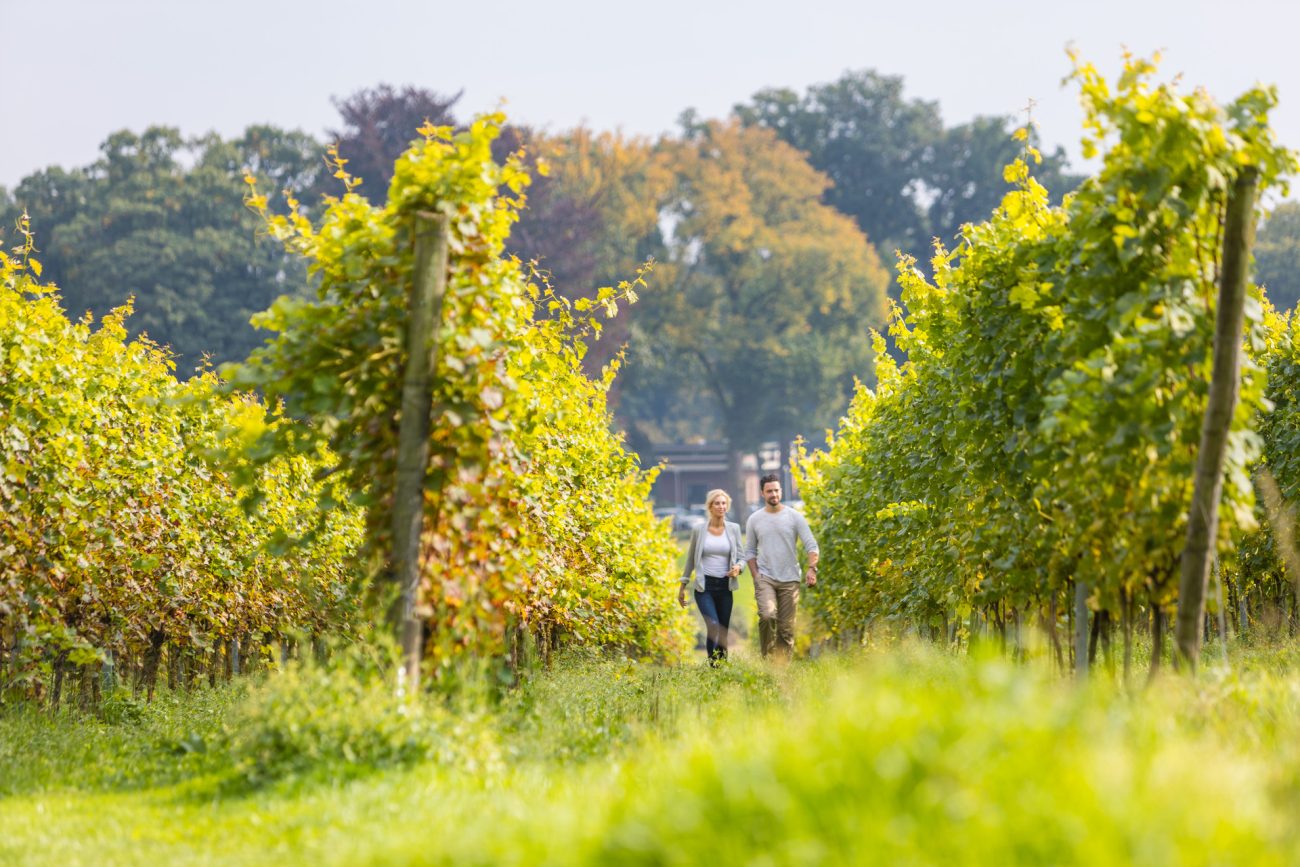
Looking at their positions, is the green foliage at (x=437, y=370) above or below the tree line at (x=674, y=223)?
below

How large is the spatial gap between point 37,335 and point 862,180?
62.9 meters

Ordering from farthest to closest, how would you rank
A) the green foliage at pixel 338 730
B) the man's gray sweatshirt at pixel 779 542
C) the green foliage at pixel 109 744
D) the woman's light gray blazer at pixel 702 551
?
the woman's light gray blazer at pixel 702 551, the man's gray sweatshirt at pixel 779 542, the green foliage at pixel 109 744, the green foliage at pixel 338 730

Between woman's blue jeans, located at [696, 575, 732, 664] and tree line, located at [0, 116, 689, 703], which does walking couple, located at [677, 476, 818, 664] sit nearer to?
woman's blue jeans, located at [696, 575, 732, 664]

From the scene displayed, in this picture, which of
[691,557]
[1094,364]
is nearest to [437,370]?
[1094,364]

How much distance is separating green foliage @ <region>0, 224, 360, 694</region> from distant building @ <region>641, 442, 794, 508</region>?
57464mm

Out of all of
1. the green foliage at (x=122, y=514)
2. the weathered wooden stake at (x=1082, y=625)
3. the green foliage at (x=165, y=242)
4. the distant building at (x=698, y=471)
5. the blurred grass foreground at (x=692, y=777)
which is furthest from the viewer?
the distant building at (x=698, y=471)

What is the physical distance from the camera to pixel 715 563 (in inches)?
528

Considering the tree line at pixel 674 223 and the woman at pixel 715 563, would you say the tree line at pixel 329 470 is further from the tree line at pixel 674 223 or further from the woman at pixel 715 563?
the tree line at pixel 674 223

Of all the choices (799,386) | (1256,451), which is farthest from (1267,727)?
(799,386)

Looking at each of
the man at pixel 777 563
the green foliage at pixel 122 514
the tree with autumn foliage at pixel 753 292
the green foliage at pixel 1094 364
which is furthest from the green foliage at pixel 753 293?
the green foliage at pixel 1094 364

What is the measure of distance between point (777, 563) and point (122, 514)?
19.1ft

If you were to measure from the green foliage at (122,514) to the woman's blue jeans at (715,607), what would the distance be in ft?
11.1

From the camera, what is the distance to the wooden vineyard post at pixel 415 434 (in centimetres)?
664

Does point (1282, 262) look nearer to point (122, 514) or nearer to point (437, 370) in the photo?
point (122, 514)
